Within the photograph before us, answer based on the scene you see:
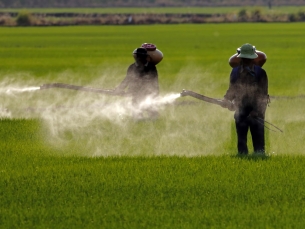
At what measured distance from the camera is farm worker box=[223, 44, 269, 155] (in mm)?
12352

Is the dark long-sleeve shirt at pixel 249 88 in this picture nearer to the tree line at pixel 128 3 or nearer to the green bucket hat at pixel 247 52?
the green bucket hat at pixel 247 52

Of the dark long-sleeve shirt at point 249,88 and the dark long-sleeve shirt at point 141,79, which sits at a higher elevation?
the dark long-sleeve shirt at point 141,79

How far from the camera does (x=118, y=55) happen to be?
134 ft

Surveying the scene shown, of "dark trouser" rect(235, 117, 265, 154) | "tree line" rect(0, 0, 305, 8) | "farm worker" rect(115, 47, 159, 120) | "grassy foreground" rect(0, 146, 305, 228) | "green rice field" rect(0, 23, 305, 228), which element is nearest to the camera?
"grassy foreground" rect(0, 146, 305, 228)

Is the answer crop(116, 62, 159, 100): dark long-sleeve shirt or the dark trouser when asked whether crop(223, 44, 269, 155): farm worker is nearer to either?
the dark trouser

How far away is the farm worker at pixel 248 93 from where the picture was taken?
12.4 metres

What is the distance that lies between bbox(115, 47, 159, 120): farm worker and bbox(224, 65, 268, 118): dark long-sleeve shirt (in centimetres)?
413

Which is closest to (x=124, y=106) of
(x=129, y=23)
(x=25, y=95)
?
(x=25, y=95)

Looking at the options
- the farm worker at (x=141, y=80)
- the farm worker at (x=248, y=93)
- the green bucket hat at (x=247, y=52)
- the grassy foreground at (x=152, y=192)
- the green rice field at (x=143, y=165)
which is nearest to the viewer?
the grassy foreground at (x=152, y=192)

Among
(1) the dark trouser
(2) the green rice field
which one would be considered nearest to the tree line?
(2) the green rice field

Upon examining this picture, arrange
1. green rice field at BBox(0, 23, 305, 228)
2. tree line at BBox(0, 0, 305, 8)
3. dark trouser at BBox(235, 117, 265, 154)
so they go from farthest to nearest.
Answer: tree line at BBox(0, 0, 305, 8)
dark trouser at BBox(235, 117, 265, 154)
green rice field at BBox(0, 23, 305, 228)

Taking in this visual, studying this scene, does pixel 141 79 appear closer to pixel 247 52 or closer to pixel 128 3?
pixel 247 52

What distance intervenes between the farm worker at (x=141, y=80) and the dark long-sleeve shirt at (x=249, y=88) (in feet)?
13.5

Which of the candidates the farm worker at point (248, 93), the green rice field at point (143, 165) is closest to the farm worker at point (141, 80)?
the green rice field at point (143, 165)
